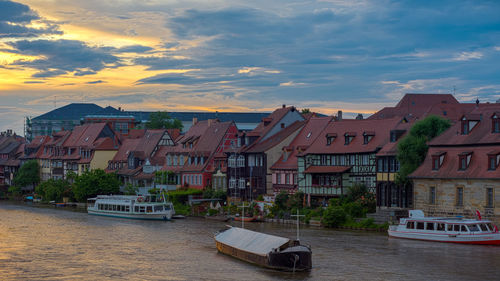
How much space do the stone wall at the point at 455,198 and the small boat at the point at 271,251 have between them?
17783mm

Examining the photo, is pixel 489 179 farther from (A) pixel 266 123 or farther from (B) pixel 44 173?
(B) pixel 44 173

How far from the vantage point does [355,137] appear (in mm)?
74812

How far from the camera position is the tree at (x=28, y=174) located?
414ft

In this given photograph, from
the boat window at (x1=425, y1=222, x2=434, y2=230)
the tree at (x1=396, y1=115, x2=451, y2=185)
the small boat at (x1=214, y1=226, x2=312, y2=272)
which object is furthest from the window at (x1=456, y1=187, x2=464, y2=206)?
the small boat at (x1=214, y1=226, x2=312, y2=272)

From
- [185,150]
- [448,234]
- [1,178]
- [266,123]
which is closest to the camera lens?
[448,234]

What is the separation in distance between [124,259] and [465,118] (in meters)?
29.3

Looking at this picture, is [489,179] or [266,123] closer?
[489,179]

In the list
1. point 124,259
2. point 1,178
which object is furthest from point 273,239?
point 1,178

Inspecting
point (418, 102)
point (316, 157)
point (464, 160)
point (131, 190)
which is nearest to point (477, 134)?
point (464, 160)

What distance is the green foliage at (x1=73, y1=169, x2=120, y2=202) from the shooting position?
10094 cm

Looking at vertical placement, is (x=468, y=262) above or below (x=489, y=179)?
below

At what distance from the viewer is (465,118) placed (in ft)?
198

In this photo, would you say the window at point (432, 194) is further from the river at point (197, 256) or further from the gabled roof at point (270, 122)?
the gabled roof at point (270, 122)

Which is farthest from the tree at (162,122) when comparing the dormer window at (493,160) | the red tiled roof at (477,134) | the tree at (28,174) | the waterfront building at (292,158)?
the dormer window at (493,160)
